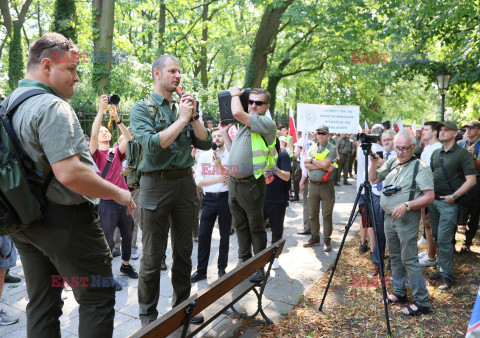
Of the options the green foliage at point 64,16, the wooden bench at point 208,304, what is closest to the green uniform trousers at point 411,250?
the wooden bench at point 208,304

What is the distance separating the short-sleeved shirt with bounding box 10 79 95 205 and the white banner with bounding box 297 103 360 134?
626 cm

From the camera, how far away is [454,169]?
5035 millimetres

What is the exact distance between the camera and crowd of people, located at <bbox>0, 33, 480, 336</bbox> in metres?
2.10

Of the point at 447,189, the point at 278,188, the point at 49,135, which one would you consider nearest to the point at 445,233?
the point at 447,189

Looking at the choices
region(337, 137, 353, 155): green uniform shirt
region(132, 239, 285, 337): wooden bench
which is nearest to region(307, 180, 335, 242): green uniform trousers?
region(132, 239, 285, 337): wooden bench

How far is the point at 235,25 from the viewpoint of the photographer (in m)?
22.3

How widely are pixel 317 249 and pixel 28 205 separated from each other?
5.24 metres

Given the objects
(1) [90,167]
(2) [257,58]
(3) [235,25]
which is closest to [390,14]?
(2) [257,58]

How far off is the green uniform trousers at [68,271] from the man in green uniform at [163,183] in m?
0.86

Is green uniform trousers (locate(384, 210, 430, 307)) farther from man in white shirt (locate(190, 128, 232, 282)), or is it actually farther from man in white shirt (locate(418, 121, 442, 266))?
man in white shirt (locate(190, 128, 232, 282))

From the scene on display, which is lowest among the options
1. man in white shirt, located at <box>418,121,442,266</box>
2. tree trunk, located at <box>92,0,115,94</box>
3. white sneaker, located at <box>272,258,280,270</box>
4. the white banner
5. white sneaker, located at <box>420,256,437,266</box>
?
white sneaker, located at <box>272,258,280,270</box>

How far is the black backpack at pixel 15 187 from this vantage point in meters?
1.91

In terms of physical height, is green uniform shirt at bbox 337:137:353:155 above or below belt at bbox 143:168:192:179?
below

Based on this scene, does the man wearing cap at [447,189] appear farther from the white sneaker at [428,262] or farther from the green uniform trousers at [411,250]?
the green uniform trousers at [411,250]
